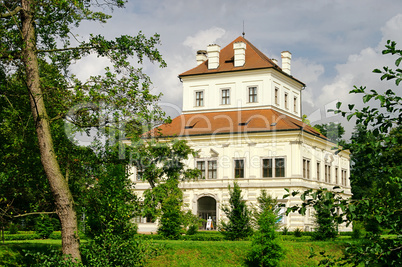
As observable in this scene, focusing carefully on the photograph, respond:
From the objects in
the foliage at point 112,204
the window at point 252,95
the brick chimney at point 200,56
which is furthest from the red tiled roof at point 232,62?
the foliage at point 112,204

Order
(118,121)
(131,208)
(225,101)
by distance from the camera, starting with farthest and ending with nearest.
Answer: (225,101), (131,208), (118,121)

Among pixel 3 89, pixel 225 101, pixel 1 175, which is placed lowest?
pixel 1 175

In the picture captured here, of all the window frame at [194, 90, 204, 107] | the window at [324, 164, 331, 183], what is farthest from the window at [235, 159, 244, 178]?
the window at [324, 164, 331, 183]

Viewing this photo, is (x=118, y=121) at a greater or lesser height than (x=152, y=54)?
lesser

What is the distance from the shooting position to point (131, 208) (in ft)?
47.1

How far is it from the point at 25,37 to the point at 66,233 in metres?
5.63

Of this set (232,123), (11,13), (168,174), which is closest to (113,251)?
(11,13)

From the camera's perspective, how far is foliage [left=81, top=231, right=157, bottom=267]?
13.1 metres

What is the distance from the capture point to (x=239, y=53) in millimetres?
48344

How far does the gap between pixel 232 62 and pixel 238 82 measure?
8.35ft

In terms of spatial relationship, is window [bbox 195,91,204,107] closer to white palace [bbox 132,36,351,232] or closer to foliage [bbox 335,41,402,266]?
white palace [bbox 132,36,351,232]

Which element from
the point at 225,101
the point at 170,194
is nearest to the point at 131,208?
the point at 170,194

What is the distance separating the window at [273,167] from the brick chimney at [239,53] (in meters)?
10.7

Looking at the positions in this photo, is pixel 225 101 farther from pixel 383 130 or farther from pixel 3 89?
pixel 383 130
